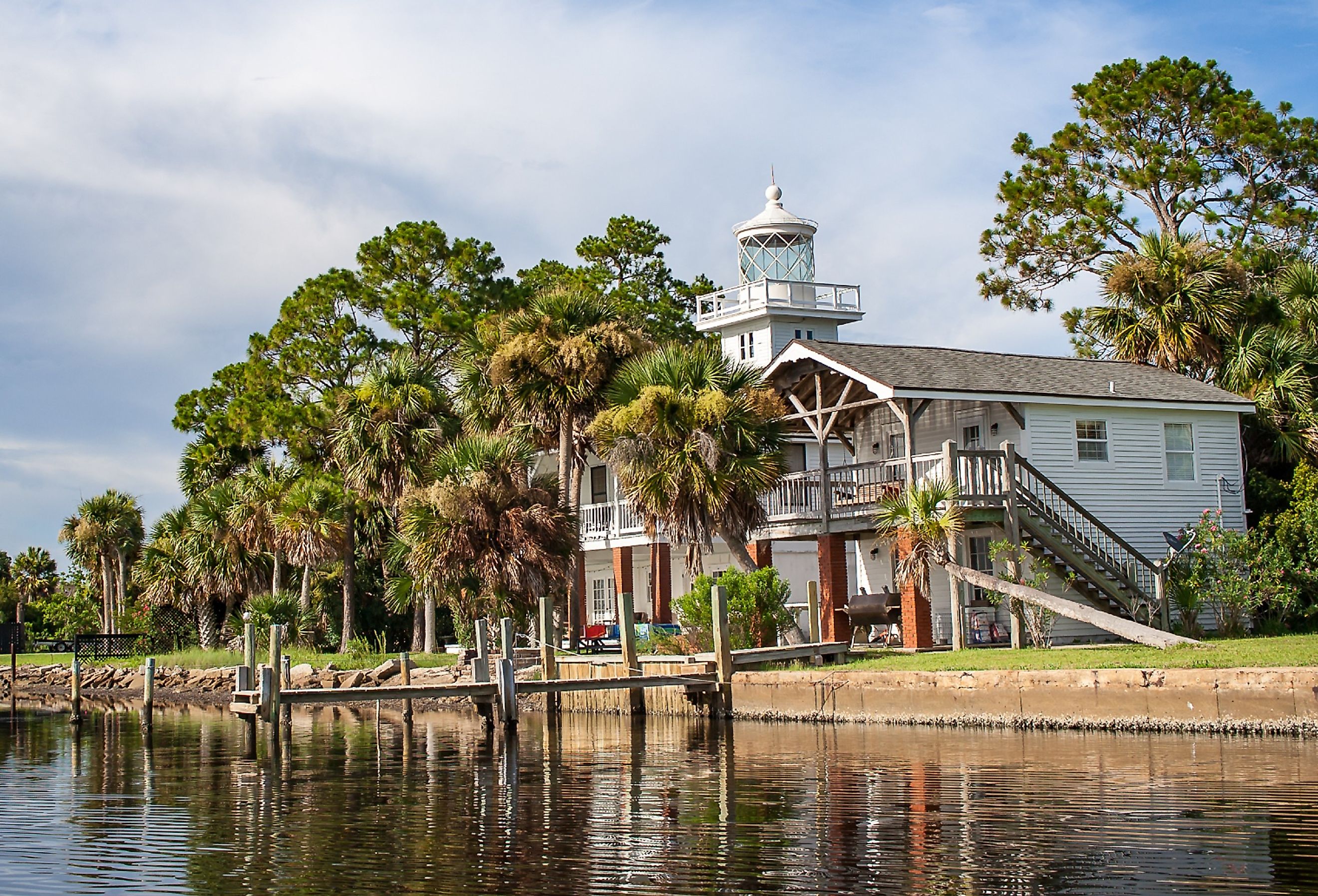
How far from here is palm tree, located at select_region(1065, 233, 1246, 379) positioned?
36406mm

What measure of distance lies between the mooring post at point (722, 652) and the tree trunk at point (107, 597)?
34.4 meters

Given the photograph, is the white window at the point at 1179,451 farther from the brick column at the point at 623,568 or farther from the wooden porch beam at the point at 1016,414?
the brick column at the point at 623,568

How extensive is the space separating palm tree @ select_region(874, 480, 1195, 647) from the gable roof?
2.67 m

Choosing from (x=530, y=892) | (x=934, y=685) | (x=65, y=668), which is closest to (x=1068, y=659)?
(x=934, y=685)

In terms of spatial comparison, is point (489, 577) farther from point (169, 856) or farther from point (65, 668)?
point (65, 668)

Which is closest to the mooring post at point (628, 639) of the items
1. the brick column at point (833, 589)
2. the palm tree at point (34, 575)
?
the brick column at point (833, 589)

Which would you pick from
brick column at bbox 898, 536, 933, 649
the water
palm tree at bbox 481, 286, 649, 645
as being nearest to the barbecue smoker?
brick column at bbox 898, 536, 933, 649

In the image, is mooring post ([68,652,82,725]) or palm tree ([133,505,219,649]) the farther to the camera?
palm tree ([133,505,219,649])


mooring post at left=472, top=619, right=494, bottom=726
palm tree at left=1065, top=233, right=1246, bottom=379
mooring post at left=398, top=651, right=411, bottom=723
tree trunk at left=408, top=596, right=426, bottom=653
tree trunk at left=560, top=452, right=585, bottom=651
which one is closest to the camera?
mooring post at left=472, top=619, right=494, bottom=726

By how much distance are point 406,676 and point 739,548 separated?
7334 mm

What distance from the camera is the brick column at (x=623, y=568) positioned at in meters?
37.2

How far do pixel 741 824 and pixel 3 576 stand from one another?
60543mm

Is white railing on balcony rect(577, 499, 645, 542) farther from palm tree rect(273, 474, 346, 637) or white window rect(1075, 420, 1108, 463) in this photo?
white window rect(1075, 420, 1108, 463)

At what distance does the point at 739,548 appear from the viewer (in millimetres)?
30281
